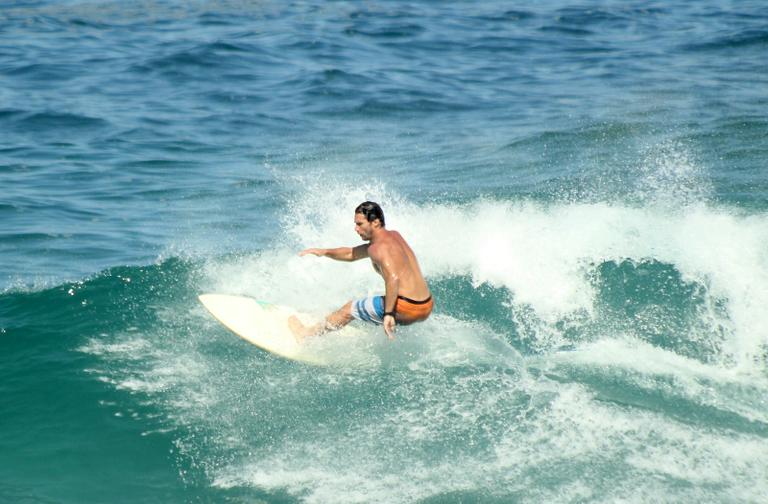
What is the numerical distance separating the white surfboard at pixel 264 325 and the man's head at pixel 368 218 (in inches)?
55.5

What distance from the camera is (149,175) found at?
1767 cm

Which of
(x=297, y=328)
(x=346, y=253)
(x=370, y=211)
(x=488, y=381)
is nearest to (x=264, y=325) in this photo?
(x=297, y=328)

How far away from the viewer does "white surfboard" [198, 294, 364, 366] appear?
9.84 metres

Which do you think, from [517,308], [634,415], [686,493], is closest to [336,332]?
[517,308]

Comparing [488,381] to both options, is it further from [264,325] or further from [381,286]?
[381,286]

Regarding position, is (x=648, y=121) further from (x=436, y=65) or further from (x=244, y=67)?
(x=244, y=67)

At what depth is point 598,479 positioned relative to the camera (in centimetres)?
781

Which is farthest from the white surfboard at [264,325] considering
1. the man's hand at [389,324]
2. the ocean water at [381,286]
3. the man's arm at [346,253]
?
the man's hand at [389,324]

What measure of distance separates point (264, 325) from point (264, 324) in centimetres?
2

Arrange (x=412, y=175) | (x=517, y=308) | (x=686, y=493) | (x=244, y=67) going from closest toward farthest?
(x=686, y=493)
(x=517, y=308)
(x=412, y=175)
(x=244, y=67)

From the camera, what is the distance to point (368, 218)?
30.4 ft

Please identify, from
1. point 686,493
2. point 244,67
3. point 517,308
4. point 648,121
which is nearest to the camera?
point 686,493

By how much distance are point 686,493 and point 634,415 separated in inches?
46.4

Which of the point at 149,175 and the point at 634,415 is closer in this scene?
the point at 634,415
